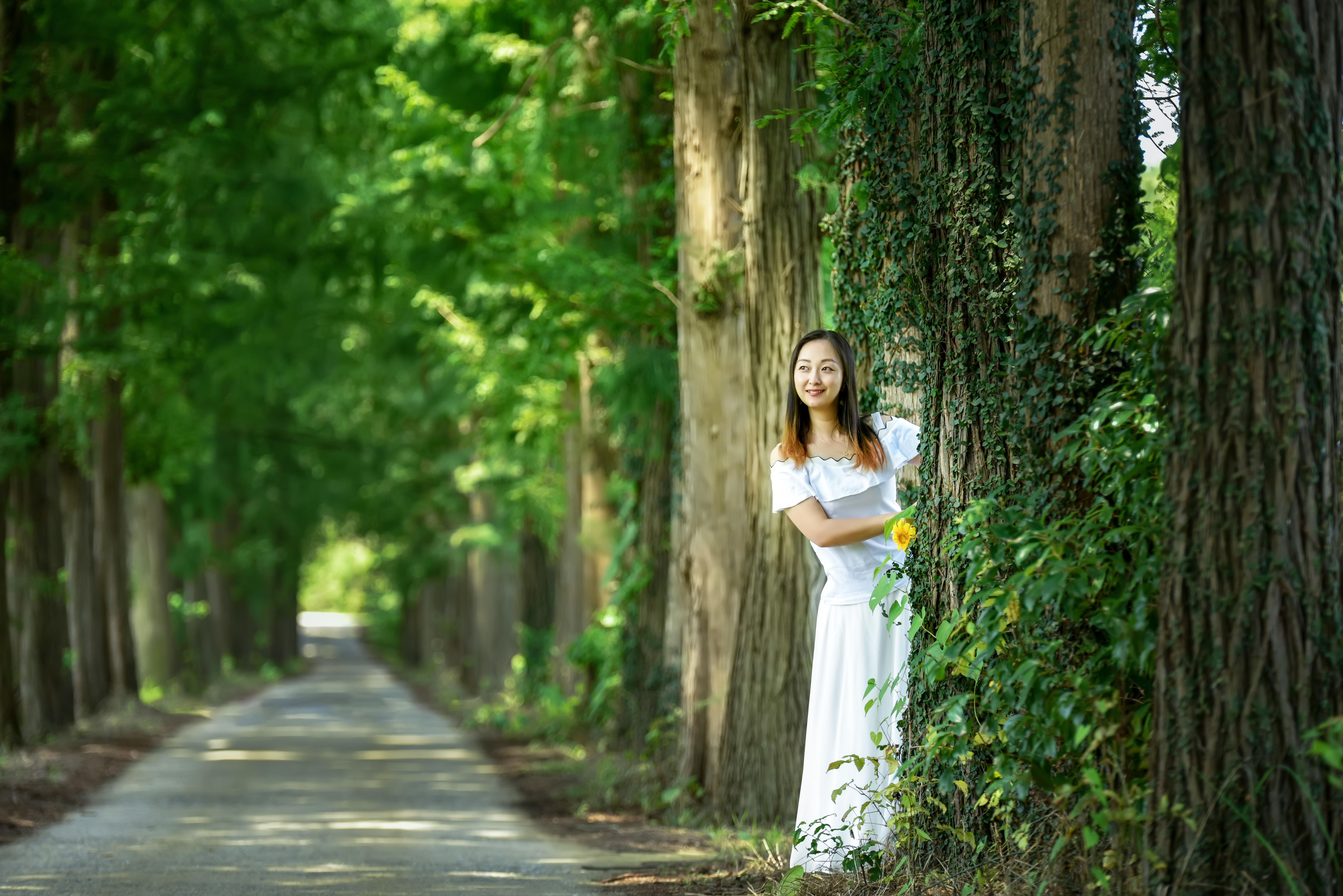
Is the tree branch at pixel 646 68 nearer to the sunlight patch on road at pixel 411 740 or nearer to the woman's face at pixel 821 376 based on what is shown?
the woman's face at pixel 821 376

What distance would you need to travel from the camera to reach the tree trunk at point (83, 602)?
19.1 m

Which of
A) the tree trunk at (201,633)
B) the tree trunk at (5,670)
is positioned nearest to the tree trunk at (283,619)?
the tree trunk at (201,633)

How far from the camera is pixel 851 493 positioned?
652 centimetres

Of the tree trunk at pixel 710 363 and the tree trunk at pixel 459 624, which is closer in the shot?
the tree trunk at pixel 710 363

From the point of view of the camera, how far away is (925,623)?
6117 mm

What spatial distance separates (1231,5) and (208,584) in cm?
3494

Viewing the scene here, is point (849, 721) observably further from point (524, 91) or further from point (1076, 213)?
point (524, 91)

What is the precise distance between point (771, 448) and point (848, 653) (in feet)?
9.64

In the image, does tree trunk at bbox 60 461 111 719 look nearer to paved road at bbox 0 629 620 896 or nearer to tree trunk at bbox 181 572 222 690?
paved road at bbox 0 629 620 896

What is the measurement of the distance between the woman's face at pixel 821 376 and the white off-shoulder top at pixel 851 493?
10.7 inches

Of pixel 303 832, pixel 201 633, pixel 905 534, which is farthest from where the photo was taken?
pixel 201 633

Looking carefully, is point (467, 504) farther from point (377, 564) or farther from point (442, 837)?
point (442, 837)

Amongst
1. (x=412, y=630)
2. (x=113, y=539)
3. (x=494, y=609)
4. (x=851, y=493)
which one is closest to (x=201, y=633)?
(x=494, y=609)

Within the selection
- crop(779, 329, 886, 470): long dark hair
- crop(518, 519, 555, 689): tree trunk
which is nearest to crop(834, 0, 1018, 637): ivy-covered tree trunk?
crop(779, 329, 886, 470): long dark hair
